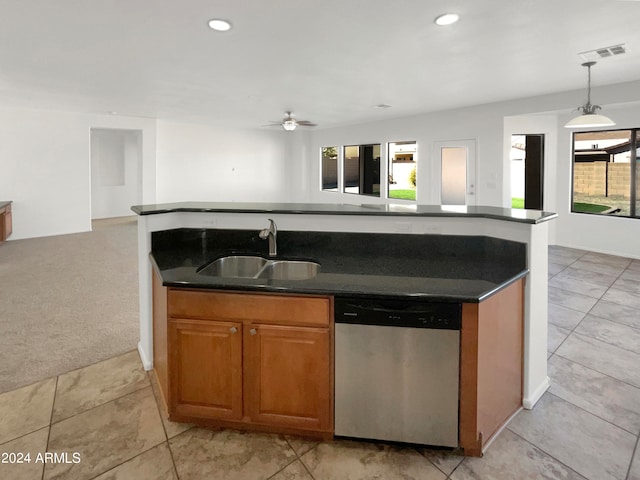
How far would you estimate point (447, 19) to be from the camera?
300 centimetres

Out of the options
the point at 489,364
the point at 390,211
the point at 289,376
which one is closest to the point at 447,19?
Result: the point at 390,211

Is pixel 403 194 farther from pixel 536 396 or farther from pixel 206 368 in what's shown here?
pixel 206 368

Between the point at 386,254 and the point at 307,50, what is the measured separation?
98.7 inches

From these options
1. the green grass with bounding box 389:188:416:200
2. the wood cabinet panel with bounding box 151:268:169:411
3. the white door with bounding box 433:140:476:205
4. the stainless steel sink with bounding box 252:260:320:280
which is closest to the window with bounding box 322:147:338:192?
the green grass with bounding box 389:188:416:200

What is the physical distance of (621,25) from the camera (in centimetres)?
317

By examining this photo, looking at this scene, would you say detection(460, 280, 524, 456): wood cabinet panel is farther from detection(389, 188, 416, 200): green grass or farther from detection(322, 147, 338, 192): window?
detection(322, 147, 338, 192): window

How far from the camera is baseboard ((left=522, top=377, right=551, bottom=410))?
84.4 inches

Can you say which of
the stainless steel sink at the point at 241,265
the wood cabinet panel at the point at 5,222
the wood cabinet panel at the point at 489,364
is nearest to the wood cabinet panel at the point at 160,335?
the stainless steel sink at the point at 241,265

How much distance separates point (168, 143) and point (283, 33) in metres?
7.05

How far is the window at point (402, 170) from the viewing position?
881cm

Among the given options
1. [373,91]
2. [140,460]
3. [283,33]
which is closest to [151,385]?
[140,460]

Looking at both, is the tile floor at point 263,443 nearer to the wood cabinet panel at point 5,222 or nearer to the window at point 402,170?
the wood cabinet panel at point 5,222

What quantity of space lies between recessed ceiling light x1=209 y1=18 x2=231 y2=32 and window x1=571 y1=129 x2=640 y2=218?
6.26 m

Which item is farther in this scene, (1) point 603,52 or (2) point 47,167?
(2) point 47,167
